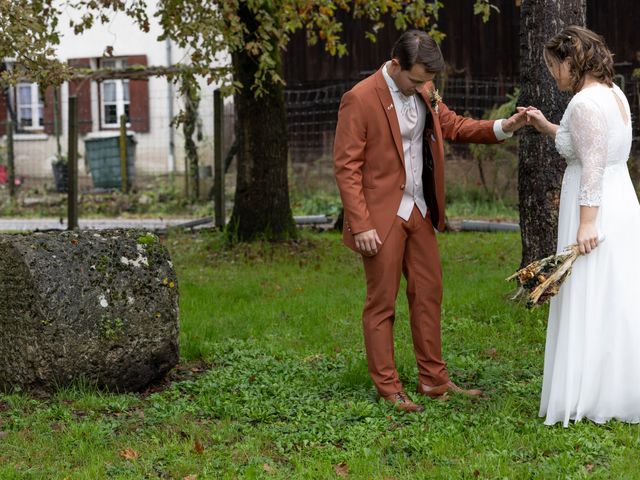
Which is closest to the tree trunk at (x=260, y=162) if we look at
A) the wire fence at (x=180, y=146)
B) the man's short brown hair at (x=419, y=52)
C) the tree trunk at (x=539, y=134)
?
the wire fence at (x=180, y=146)

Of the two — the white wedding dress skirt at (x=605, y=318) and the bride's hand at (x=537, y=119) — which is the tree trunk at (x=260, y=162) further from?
the white wedding dress skirt at (x=605, y=318)

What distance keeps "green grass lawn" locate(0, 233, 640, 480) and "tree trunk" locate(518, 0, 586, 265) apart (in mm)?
727

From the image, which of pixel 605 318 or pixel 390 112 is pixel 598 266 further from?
pixel 390 112

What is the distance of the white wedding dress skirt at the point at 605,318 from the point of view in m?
5.25

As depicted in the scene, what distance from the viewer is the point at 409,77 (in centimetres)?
566

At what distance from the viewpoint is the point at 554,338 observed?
5.43 m

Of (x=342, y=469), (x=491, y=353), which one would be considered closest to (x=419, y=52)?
(x=342, y=469)

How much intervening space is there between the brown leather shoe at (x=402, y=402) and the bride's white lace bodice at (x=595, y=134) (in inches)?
59.9

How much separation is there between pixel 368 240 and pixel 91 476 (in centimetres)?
198

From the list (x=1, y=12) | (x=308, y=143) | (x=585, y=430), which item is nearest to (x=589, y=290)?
(x=585, y=430)

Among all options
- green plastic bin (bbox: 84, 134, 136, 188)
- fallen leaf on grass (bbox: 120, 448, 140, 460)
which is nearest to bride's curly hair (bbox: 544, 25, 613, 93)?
fallen leaf on grass (bbox: 120, 448, 140, 460)

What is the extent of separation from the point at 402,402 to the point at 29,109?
75.7 ft

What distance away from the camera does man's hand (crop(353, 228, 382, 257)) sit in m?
5.73

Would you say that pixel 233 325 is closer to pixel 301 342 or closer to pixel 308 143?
pixel 301 342
